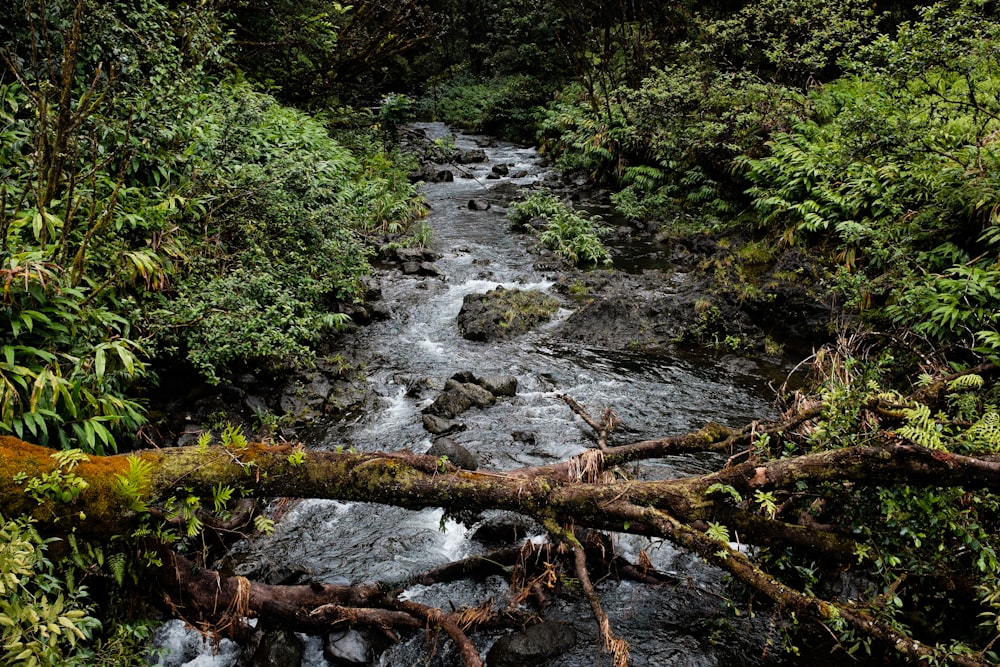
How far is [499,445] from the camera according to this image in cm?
794

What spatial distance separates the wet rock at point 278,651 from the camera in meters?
4.48

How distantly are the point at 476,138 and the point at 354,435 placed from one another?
2441cm

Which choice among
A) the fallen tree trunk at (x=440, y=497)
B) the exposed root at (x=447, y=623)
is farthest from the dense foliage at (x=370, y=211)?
the exposed root at (x=447, y=623)

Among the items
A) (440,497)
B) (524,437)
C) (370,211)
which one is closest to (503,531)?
(440,497)

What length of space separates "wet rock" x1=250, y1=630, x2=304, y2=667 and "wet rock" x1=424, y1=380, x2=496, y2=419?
13.8 ft

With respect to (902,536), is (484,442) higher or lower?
lower

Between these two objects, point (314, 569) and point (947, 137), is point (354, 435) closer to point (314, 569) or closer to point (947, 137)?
point (314, 569)

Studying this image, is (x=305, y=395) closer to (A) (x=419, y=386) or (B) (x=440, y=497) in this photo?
(A) (x=419, y=386)

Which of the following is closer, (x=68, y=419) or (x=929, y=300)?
(x=68, y=419)

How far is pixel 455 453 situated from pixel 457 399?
1.75 meters

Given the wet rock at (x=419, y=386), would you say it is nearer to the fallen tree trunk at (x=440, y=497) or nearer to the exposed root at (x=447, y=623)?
the fallen tree trunk at (x=440, y=497)

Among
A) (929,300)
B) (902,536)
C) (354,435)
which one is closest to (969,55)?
(929,300)

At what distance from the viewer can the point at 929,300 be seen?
7.41 m

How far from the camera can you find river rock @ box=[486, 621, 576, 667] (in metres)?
4.57
